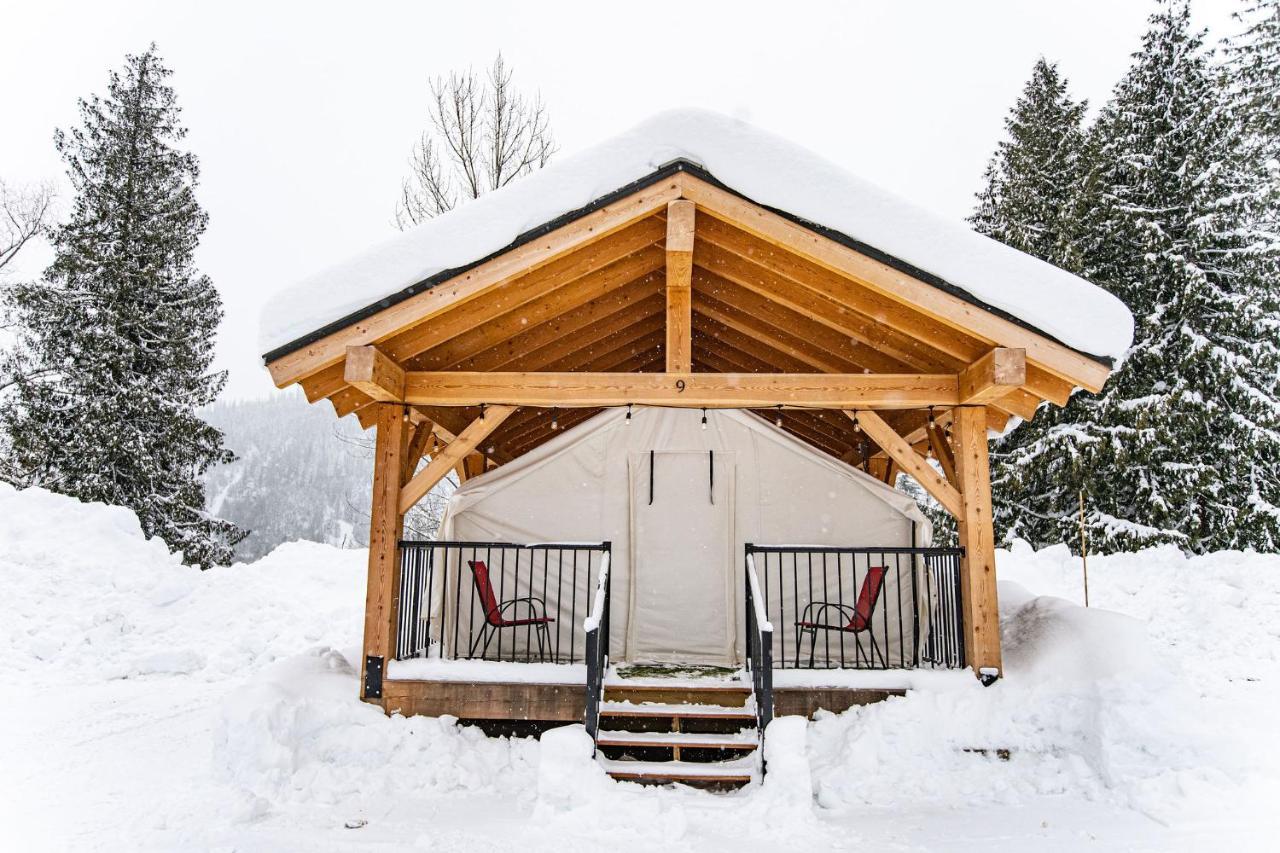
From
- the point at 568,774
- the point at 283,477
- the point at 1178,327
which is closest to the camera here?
the point at 568,774

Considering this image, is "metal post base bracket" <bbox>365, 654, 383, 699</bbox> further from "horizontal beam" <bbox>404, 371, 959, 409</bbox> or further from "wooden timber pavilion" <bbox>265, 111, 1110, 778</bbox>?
"horizontal beam" <bbox>404, 371, 959, 409</bbox>

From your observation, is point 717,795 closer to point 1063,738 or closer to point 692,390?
point 1063,738

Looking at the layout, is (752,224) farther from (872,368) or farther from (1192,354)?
(1192,354)

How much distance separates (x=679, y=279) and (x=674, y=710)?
10.6 ft

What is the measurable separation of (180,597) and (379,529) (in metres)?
A: 7.01

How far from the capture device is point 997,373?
221 inches

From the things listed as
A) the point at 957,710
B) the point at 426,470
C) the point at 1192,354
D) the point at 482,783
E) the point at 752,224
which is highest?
the point at 1192,354

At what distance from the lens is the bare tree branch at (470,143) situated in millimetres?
15359

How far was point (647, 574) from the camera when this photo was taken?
7.46m

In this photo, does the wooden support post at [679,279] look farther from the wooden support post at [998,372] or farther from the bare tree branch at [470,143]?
the bare tree branch at [470,143]

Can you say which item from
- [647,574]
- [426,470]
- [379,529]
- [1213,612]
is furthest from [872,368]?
[1213,612]

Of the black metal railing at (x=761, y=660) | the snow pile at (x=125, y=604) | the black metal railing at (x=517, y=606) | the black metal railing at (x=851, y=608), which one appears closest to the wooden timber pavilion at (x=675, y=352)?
the black metal railing at (x=761, y=660)

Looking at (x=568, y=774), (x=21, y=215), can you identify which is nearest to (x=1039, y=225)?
(x=568, y=774)

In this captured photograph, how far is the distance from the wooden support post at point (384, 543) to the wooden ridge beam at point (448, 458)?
0.32 ft
